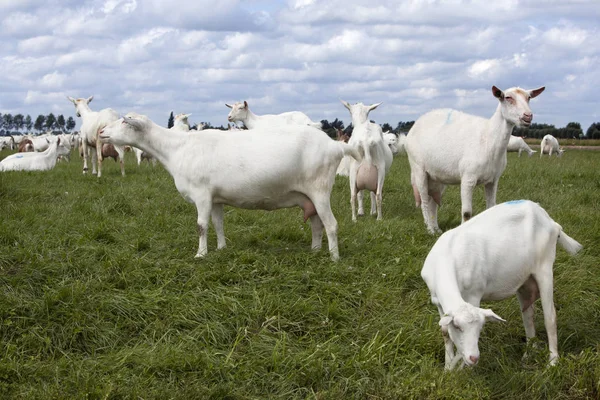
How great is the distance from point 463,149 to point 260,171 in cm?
300

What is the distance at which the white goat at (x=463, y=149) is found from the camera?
856cm

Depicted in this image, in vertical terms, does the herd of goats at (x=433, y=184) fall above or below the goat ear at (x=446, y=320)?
above

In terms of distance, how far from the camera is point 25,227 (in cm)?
824

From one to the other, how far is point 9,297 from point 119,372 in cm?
158

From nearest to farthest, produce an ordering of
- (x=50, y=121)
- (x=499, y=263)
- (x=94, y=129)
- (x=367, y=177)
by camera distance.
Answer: (x=499, y=263)
(x=367, y=177)
(x=94, y=129)
(x=50, y=121)

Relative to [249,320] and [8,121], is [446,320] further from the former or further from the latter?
[8,121]

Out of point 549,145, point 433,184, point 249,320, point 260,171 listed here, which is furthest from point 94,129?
point 549,145

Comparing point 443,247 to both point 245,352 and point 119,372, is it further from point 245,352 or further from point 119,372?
point 119,372

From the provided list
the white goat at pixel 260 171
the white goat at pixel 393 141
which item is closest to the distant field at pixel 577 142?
the white goat at pixel 393 141

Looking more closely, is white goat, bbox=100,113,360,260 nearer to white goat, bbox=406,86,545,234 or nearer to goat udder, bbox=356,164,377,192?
white goat, bbox=406,86,545,234

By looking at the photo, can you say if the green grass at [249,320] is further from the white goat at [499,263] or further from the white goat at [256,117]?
the white goat at [256,117]

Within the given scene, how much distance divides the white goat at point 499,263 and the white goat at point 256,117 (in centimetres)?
1116

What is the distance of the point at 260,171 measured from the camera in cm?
747

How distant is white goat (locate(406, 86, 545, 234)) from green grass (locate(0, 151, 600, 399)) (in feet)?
3.63
